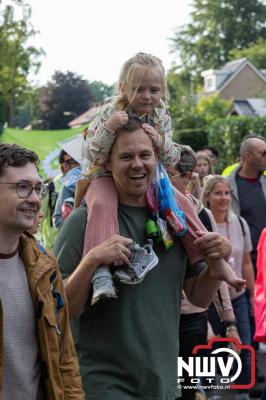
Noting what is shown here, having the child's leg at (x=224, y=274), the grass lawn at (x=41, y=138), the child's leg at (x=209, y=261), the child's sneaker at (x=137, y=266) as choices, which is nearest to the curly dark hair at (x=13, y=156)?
the child's sneaker at (x=137, y=266)

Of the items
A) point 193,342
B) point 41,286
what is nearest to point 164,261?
point 41,286

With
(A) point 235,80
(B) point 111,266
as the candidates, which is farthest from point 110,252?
(A) point 235,80

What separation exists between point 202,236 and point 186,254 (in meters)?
0.15

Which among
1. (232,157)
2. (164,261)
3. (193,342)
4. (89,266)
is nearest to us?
(89,266)

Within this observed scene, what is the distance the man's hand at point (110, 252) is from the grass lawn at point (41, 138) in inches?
406

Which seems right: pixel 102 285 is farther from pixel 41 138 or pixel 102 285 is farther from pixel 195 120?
pixel 195 120

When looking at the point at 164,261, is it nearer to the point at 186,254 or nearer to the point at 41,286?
the point at 186,254

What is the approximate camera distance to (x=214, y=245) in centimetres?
383

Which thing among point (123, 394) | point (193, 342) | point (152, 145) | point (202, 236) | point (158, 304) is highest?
point (152, 145)

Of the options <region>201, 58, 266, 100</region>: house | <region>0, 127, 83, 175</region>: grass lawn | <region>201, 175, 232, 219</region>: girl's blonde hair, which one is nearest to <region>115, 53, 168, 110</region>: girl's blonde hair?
<region>201, 175, 232, 219</region>: girl's blonde hair

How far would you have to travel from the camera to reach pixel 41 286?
3.34m

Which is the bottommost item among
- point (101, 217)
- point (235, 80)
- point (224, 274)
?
point (224, 274)

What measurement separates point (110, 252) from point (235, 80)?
8520cm

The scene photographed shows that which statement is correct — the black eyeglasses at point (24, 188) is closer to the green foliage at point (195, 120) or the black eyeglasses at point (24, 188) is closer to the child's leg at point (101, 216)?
the child's leg at point (101, 216)
